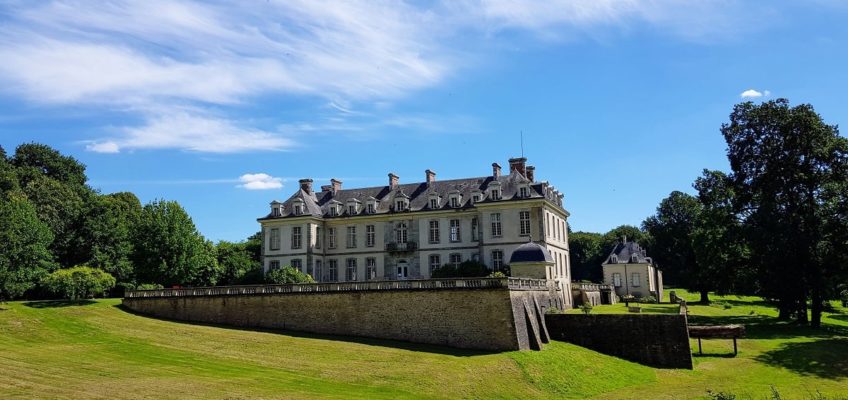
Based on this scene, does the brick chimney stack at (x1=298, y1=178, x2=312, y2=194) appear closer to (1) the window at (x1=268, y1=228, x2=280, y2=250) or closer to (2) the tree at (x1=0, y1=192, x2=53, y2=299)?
(1) the window at (x1=268, y1=228, x2=280, y2=250)

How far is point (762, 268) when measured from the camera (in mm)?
40156

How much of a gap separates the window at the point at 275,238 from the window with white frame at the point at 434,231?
38.8 feet

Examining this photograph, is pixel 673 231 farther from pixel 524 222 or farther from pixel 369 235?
pixel 369 235

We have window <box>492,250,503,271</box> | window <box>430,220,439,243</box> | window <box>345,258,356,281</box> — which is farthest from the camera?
window <box>345,258,356,281</box>

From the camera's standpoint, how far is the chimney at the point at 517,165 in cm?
4441

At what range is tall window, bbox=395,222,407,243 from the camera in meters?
45.9

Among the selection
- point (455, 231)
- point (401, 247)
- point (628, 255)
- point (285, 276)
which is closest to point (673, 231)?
point (628, 255)

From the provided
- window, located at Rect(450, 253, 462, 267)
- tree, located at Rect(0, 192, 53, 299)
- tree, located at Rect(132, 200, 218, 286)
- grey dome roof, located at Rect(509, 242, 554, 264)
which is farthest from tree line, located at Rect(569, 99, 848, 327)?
tree, located at Rect(0, 192, 53, 299)

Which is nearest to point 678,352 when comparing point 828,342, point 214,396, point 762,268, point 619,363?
point 619,363

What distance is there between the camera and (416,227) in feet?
149

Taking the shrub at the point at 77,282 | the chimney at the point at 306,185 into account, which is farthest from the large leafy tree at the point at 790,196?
the shrub at the point at 77,282

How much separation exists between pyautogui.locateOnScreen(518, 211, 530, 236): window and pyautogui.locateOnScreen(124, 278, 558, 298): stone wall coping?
17.5 feet

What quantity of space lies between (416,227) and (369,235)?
153 inches

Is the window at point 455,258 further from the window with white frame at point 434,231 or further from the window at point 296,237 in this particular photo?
the window at point 296,237
